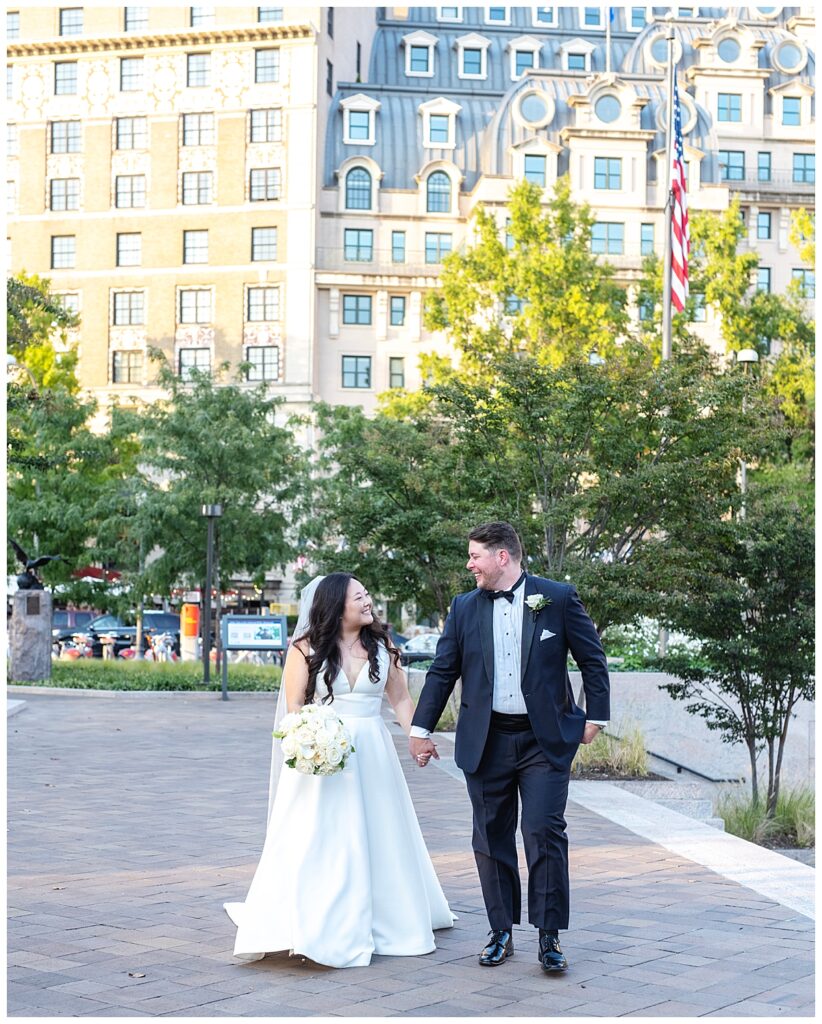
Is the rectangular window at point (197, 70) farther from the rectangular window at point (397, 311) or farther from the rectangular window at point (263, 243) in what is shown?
the rectangular window at point (397, 311)

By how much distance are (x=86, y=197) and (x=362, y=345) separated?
13.2 meters

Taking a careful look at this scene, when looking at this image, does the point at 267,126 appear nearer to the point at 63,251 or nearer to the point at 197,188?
the point at 197,188

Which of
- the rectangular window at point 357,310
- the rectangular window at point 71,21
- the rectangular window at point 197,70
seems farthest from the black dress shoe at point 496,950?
the rectangular window at point 71,21

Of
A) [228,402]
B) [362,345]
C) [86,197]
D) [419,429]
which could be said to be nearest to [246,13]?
[86,197]

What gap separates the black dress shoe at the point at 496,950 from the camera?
6.30 m

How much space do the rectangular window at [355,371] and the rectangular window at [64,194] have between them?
13.3 metres

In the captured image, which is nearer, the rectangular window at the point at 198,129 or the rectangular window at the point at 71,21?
the rectangular window at the point at 198,129

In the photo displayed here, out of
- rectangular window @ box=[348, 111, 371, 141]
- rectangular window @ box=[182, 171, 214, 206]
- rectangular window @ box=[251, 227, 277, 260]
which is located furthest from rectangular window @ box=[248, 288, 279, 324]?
rectangular window @ box=[348, 111, 371, 141]

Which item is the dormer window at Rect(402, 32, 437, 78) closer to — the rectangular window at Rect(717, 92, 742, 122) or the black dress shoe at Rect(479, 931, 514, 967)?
the rectangular window at Rect(717, 92, 742, 122)

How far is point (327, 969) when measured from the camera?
20.7 ft

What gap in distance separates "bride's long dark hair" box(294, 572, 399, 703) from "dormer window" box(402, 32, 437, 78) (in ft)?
215

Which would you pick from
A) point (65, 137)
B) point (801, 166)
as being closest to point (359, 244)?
point (65, 137)

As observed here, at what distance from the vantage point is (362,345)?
196 feet

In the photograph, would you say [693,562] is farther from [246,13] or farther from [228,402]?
[246,13]
